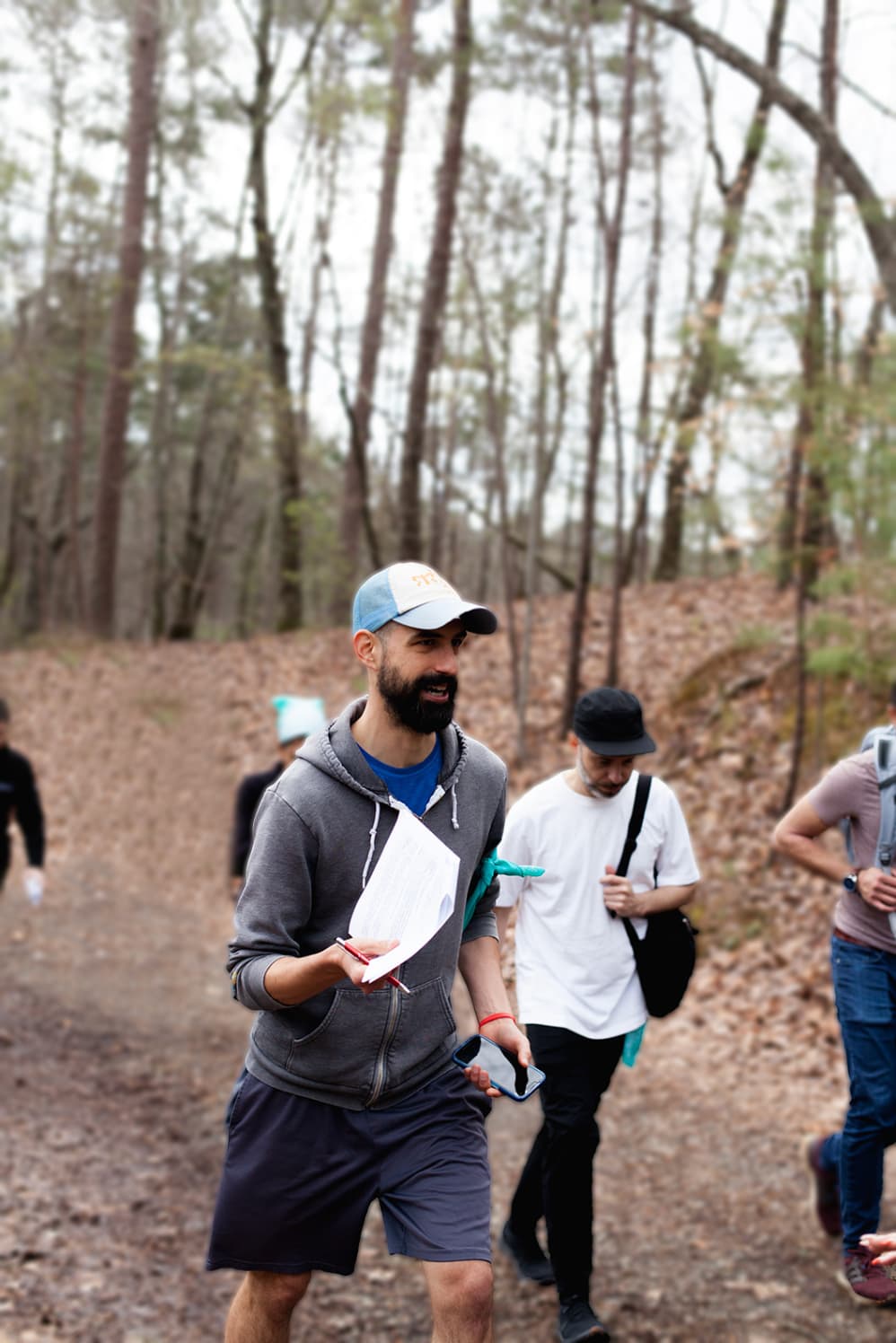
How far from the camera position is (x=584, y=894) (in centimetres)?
427

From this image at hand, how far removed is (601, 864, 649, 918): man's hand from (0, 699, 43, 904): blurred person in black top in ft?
17.7

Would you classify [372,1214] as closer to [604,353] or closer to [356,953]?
[356,953]

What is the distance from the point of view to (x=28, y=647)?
88.1 feet

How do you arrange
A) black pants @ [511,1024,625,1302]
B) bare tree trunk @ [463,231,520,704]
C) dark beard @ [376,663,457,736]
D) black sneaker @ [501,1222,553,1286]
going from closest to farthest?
dark beard @ [376,663,457,736], black pants @ [511,1024,625,1302], black sneaker @ [501,1222,553,1286], bare tree trunk @ [463,231,520,704]

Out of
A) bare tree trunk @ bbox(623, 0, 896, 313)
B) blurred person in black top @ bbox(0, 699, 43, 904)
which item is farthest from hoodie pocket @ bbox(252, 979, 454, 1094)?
bare tree trunk @ bbox(623, 0, 896, 313)

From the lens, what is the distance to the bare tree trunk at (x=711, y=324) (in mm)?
15305

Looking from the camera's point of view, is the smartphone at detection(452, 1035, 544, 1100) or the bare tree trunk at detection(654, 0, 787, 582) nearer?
the smartphone at detection(452, 1035, 544, 1100)

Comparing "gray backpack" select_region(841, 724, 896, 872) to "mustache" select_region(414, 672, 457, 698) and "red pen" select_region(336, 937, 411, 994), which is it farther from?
"red pen" select_region(336, 937, 411, 994)

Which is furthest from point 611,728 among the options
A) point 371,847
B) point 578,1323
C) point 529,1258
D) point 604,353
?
point 604,353

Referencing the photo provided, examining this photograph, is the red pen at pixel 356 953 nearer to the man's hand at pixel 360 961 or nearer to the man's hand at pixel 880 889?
the man's hand at pixel 360 961

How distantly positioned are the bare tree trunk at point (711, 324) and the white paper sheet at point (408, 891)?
11059 mm

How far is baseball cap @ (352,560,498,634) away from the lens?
10.6 ft

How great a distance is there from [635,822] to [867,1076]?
116 centimetres

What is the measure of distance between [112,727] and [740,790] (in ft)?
38.1
